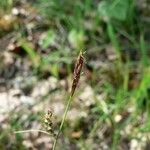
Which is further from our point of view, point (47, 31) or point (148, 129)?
point (47, 31)

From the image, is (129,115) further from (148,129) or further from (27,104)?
(27,104)

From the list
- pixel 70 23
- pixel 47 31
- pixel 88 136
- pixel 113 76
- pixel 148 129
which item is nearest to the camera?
pixel 148 129

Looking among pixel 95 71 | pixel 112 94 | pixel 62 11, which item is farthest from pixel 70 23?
pixel 112 94

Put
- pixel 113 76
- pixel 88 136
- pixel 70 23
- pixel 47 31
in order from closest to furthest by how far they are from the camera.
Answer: pixel 88 136
pixel 113 76
pixel 70 23
pixel 47 31

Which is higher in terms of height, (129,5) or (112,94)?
(129,5)

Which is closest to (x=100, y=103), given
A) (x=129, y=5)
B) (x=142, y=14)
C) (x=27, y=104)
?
(x=27, y=104)

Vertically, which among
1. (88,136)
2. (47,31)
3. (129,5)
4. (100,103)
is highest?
(129,5)

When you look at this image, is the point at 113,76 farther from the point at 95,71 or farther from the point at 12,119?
the point at 12,119
